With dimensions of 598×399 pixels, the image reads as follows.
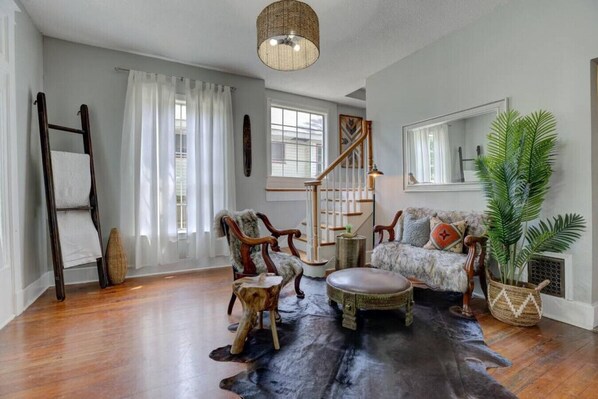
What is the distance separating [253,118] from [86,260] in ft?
9.44

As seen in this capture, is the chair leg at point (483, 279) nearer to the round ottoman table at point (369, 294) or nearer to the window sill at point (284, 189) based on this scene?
the round ottoman table at point (369, 294)

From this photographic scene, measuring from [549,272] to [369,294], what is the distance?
169 cm

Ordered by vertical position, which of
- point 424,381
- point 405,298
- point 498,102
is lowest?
point 424,381

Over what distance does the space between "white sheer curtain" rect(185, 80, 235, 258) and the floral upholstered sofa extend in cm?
222

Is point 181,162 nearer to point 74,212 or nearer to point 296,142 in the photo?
point 74,212

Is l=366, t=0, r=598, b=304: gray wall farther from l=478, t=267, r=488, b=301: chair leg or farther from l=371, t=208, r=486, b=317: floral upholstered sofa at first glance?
l=478, t=267, r=488, b=301: chair leg

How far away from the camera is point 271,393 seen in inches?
59.2

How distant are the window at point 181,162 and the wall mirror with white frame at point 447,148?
3047 millimetres

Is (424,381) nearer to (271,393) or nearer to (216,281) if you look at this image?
(271,393)

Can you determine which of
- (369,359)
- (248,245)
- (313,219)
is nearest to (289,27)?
(248,245)

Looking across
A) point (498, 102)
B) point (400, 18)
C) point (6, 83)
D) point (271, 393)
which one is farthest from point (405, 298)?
point (6, 83)

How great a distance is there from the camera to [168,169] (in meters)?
3.75

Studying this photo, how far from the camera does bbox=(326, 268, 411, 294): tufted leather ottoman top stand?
86.0 inches

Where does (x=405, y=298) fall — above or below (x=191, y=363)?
above
